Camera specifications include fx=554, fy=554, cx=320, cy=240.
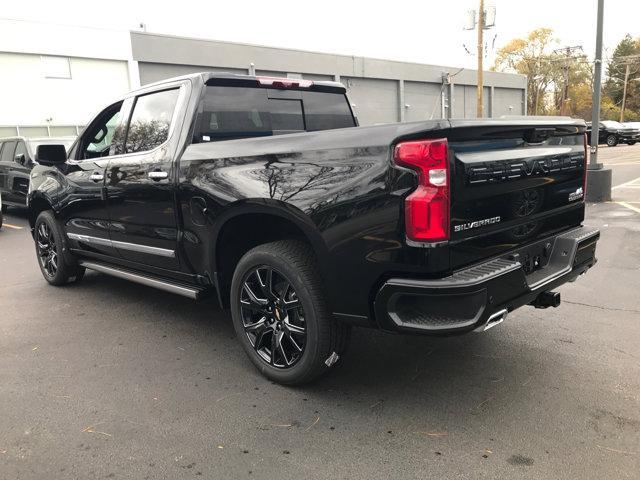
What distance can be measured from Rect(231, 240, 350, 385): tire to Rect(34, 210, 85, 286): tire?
9.05 ft

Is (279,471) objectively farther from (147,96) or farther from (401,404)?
(147,96)

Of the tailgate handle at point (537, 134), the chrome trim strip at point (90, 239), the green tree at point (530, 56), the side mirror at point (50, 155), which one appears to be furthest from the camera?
the green tree at point (530, 56)

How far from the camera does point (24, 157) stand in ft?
35.7

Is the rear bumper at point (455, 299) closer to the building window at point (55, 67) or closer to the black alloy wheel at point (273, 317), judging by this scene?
the black alloy wheel at point (273, 317)

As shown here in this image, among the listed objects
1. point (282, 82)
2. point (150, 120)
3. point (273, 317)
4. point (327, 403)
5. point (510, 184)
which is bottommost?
point (327, 403)

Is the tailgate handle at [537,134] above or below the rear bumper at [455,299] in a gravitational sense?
above

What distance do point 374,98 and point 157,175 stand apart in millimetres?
35088

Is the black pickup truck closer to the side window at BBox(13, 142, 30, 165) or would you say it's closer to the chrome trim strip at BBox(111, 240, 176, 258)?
the chrome trim strip at BBox(111, 240, 176, 258)

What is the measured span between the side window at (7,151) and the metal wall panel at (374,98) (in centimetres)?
2524

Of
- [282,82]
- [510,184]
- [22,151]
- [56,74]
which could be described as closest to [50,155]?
[282,82]

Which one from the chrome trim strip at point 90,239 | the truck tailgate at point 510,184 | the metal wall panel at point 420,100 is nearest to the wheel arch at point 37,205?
the chrome trim strip at point 90,239

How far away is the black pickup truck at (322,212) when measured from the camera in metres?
2.62

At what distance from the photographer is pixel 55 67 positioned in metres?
22.7

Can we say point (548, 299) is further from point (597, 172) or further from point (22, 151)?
point (22, 151)
